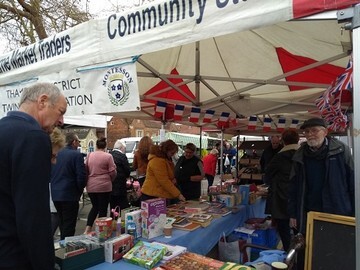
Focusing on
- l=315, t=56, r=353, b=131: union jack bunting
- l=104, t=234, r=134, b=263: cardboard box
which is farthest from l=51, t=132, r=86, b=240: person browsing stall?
l=315, t=56, r=353, b=131: union jack bunting

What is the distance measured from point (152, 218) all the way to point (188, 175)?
9.08 ft

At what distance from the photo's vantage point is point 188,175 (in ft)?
17.7

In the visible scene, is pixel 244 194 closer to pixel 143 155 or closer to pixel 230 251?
pixel 230 251

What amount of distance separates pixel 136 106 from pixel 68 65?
0.68 m

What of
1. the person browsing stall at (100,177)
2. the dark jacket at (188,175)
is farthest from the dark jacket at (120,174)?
the dark jacket at (188,175)

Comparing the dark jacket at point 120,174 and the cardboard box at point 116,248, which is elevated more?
the dark jacket at point 120,174

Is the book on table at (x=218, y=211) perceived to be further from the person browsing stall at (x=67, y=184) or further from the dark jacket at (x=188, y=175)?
the person browsing stall at (x=67, y=184)

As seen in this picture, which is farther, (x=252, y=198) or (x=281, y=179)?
(x=252, y=198)

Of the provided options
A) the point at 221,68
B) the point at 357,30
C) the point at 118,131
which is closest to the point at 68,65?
the point at 357,30

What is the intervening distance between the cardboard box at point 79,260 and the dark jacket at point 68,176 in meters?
2.35

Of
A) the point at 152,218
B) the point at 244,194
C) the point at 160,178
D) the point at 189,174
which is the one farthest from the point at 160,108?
the point at 152,218

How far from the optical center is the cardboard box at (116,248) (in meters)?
2.14

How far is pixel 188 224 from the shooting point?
10.2ft

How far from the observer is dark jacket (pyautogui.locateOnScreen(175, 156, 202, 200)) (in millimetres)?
5406
